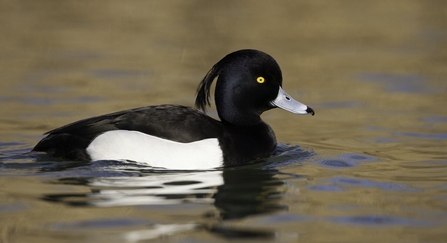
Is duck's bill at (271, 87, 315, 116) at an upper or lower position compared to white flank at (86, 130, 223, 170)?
upper

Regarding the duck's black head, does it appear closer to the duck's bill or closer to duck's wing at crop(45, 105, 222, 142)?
the duck's bill

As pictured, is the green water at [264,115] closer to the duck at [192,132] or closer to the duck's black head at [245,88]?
the duck at [192,132]

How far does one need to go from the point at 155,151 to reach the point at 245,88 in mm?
972

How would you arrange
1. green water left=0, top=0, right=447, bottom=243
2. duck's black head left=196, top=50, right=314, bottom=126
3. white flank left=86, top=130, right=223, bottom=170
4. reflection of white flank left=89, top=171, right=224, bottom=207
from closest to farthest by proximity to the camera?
1. green water left=0, top=0, right=447, bottom=243
2. reflection of white flank left=89, top=171, right=224, bottom=207
3. white flank left=86, top=130, right=223, bottom=170
4. duck's black head left=196, top=50, right=314, bottom=126

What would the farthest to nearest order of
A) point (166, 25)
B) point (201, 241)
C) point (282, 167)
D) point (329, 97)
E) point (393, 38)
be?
point (166, 25), point (393, 38), point (329, 97), point (282, 167), point (201, 241)

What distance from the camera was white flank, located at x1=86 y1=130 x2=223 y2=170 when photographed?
5.83 m

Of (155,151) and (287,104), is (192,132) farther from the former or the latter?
(287,104)

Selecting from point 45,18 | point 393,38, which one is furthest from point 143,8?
point 393,38

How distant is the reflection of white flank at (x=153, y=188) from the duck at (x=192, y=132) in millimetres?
175

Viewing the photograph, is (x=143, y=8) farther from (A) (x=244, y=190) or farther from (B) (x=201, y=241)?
(B) (x=201, y=241)

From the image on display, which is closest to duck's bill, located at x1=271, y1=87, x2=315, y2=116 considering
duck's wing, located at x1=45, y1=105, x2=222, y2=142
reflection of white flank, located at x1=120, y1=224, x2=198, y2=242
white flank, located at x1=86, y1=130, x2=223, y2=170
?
duck's wing, located at x1=45, y1=105, x2=222, y2=142

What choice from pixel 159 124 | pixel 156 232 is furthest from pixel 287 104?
pixel 156 232

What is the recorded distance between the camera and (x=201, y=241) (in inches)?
167

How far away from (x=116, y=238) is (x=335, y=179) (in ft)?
6.62
